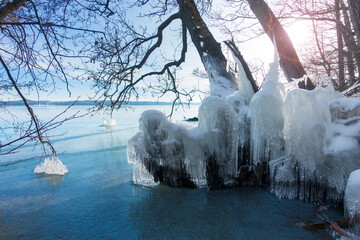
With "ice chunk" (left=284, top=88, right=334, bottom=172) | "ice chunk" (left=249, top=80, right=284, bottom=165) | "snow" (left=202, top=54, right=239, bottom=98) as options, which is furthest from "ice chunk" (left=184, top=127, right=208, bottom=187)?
"snow" (left=202, top=54, right=239, bottom=98)

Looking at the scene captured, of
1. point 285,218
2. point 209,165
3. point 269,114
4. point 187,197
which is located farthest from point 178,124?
point 285,218

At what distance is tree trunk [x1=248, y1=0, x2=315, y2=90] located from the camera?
18.7ft

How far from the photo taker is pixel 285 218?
2941mm

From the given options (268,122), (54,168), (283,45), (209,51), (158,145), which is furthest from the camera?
(209,51)

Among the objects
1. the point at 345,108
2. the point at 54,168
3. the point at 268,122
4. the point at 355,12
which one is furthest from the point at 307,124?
the point at 54,168

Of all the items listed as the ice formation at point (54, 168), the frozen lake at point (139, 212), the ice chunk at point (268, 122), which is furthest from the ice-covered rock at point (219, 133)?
the ice formation at point (54, 168)

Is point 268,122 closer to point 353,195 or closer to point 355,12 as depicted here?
point 353,195

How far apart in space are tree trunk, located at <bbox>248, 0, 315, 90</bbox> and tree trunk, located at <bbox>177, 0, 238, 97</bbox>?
4.49 feet

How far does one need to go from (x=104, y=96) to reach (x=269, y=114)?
4722 mm

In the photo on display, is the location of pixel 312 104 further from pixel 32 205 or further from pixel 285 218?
pixel 32 205

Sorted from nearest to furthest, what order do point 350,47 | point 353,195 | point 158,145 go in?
1. point 353,195
2. point 158,145
3. point 350,47

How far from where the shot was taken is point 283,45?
5879 mm

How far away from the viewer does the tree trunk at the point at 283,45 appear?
18.7 feet

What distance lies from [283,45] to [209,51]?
199cm
